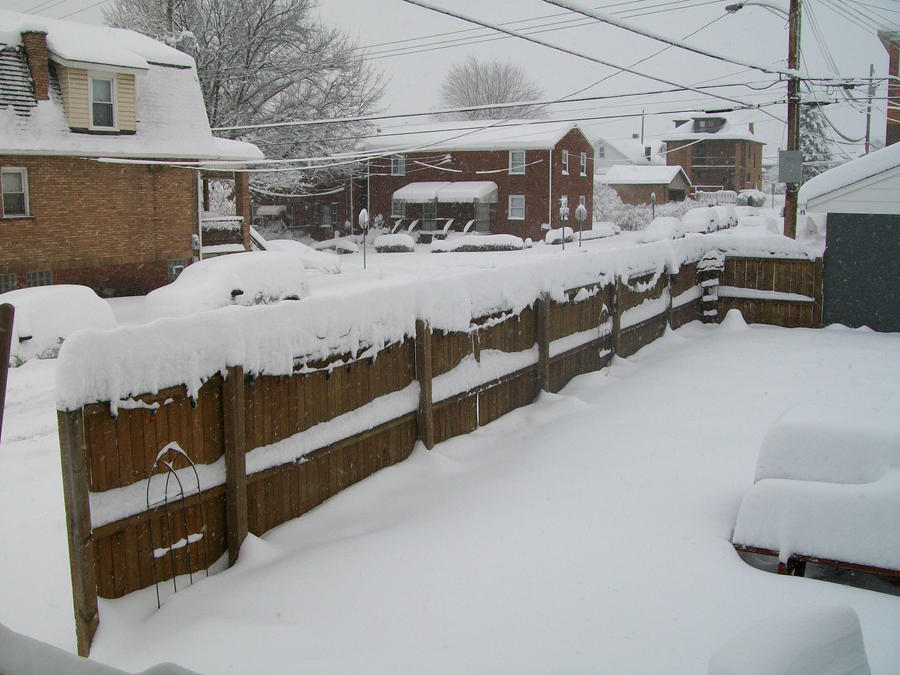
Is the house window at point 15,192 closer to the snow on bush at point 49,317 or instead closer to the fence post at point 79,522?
the snow on bush at point 49,317

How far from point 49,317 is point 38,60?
11.2 m

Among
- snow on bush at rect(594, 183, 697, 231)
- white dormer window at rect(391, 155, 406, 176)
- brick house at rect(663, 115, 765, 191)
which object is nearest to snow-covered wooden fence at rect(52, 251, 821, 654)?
white dormer window at rect(391, 155, 406, 176)

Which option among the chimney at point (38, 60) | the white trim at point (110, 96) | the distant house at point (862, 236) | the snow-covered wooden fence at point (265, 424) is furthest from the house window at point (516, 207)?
the snow-covered wooden fence at point (265, 424)

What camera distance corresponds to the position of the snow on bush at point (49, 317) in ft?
46.7

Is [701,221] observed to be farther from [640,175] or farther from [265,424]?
[265,424]

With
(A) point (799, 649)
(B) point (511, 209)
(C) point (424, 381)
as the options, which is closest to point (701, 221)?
(B) point (511, 209)

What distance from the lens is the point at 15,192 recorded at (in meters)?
22.3

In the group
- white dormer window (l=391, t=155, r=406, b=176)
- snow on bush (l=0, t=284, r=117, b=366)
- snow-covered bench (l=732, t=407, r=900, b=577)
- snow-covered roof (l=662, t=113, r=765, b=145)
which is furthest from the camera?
snow-covered roof (l=662, t=113, r=765, b=145)

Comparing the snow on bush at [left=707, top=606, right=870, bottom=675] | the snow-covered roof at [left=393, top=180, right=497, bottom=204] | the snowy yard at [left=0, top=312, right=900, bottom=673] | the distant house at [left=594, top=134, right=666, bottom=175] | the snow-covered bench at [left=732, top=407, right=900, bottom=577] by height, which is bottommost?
→ the snowy yard at [left=0, top=312, right=900, bottom=673]

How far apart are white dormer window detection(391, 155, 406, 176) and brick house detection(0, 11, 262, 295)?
22.6 meters

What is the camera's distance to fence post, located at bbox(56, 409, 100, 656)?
455cm

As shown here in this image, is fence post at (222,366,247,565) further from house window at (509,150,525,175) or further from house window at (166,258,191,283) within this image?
house window at (509,150,525,175)

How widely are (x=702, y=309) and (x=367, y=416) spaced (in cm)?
1191

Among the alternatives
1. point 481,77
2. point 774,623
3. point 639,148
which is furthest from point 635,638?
point 481,77
